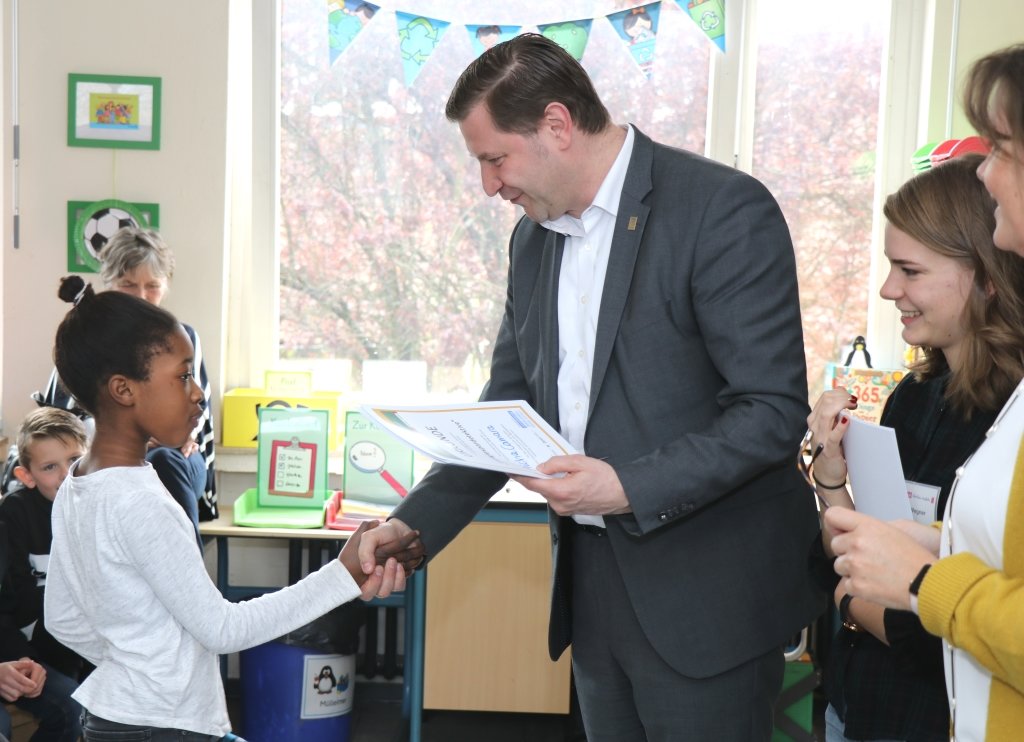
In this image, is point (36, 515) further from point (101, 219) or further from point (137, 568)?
point (137, 568)

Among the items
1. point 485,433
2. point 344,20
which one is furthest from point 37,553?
point 344,20

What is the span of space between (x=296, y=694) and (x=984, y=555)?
256 cm

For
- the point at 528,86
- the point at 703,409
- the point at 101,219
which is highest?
the point at 528,86

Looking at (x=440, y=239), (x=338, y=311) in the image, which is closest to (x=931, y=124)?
(x=440, y=239)

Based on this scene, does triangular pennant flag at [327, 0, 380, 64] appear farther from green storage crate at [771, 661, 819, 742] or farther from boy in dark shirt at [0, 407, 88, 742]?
green storage crate at [771, 661, 819, 742]

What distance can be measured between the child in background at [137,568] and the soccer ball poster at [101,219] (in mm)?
Answer: 1953

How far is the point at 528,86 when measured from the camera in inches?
66.8

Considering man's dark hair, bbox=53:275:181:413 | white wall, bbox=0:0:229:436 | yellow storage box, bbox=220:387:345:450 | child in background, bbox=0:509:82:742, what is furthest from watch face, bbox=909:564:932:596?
white wall, bbox=0:0:229:436

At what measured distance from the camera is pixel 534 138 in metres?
1.72

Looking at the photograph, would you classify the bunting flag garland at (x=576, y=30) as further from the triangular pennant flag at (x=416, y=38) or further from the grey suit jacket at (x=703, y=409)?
→ the grey suit jacket at (x=703, y=409)

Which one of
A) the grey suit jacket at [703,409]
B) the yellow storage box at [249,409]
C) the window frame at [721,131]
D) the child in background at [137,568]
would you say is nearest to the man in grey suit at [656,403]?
the grey suit jacket at [703,409]

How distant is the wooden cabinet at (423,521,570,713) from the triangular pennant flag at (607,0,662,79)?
1.74 metres

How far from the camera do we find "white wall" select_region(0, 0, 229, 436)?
11.5ft

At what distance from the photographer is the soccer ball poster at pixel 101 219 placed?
11.6 ft
